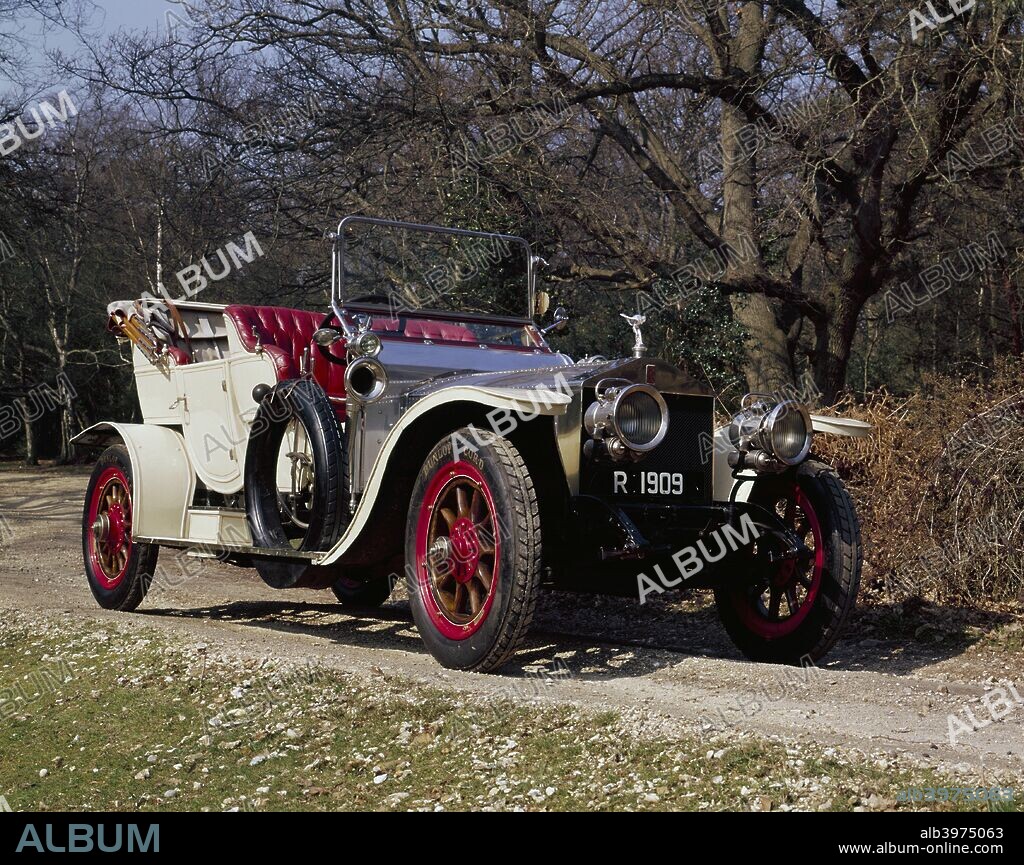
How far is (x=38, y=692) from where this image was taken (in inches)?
248

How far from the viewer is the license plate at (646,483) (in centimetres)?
612

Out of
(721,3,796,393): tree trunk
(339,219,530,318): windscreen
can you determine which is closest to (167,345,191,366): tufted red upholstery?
(339,219,530,318): windscreen

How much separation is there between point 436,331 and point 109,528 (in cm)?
319

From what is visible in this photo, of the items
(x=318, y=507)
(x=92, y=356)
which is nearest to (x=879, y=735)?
(x=318, y=507)

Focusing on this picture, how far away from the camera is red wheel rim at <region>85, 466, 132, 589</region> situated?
29.3ft

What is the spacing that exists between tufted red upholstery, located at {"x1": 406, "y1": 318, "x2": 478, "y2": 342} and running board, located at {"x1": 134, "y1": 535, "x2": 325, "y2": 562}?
161cm

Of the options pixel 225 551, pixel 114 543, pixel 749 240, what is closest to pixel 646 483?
pixel 225 551

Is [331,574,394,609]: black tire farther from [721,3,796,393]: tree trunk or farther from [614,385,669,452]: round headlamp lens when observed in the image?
[721,3,796,393]: tree trunk

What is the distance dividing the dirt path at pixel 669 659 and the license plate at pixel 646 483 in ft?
3.01

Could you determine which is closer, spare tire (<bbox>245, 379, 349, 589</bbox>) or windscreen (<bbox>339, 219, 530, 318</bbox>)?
spare tire (<bbox>245, 379, 349, 589</bbox>)

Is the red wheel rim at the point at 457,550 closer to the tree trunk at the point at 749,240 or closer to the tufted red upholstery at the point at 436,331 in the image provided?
the tufted red upholstery at the point at 436,331

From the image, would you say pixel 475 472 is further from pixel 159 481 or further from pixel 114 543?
pixel 114 543

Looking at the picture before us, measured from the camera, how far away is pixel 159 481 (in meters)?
8.45

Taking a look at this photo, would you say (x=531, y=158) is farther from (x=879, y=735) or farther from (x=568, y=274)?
(x=879, y=735)
